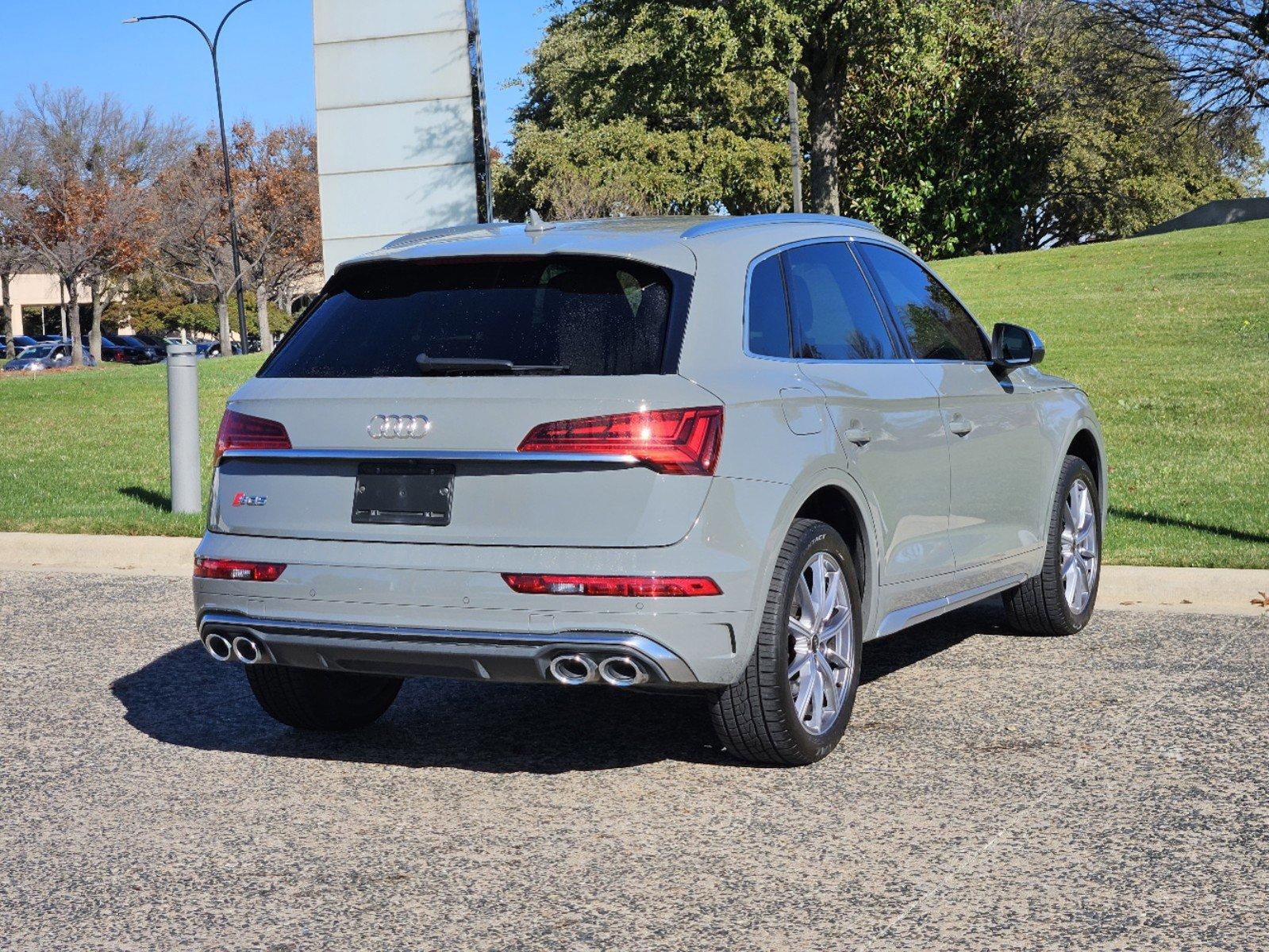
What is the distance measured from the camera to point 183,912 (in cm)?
400

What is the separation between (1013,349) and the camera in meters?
6.73

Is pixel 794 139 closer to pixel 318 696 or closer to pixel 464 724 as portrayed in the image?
pixel 464 724

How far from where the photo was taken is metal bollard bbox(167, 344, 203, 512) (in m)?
11.0

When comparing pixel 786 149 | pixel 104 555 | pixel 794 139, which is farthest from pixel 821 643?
pixel 786 149

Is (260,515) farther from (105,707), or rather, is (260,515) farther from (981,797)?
(981,797)

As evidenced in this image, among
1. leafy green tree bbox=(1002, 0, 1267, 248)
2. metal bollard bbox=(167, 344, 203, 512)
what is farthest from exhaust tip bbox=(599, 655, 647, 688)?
leafy green tree bbox=(1002, 0, 1267, 248)

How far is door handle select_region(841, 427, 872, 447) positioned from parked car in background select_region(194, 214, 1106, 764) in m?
0.02

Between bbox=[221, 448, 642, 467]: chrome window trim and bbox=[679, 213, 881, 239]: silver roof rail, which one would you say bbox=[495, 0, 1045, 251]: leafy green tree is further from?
bbox=[221, 448, 642, 467]: chrome window trim

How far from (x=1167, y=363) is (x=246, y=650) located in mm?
17156

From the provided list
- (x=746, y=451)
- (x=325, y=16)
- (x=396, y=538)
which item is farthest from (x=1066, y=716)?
(x=325, y=16)

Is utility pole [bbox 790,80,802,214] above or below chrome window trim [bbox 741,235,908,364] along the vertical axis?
above

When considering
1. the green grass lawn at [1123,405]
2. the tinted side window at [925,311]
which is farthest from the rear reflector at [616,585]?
the green grass lawn at [1123,405]

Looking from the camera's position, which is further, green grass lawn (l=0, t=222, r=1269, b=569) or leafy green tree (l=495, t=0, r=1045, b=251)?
leafy green tree (l=495, t=0, r=1045, b=251)

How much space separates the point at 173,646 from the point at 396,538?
3295mm
